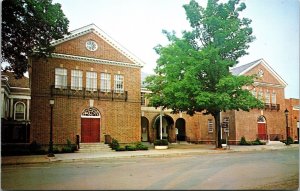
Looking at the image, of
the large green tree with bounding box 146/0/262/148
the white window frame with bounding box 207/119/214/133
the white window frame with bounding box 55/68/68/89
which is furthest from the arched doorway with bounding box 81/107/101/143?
the white window frame with bounding box 207/119/214/133

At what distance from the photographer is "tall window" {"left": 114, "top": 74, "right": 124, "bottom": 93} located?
18.5 m

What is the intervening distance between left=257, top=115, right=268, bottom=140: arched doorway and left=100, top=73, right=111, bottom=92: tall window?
8.36 meters

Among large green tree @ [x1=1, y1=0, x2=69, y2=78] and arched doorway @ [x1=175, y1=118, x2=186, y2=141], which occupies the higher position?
large green tree @ [x1=1, y1=0, x2=69, y2=78]

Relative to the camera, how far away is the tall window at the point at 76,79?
15.1 metres

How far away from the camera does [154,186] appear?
638 cm

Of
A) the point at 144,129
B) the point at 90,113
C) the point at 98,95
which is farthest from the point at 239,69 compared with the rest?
the point at 144,129

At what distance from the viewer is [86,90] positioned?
16.2m

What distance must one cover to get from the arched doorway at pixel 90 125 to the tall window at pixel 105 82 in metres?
1.23

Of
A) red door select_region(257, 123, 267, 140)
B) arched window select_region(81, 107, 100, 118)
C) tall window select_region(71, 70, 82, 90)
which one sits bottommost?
red door select_region(257, 123, 267, 140)

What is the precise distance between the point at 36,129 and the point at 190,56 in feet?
30.5

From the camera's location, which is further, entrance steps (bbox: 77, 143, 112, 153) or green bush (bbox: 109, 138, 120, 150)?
green bush (bbox: 109, 138, 120, 150)

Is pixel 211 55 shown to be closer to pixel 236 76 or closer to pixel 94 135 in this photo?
pixel 236 76

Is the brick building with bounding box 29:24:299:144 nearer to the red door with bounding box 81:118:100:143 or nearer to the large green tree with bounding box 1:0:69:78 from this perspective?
the red door with bounding box 81:118:100:143

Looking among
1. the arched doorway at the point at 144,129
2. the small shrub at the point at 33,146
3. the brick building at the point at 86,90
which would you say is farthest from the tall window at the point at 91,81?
the arched doorway at the point at 144,129
